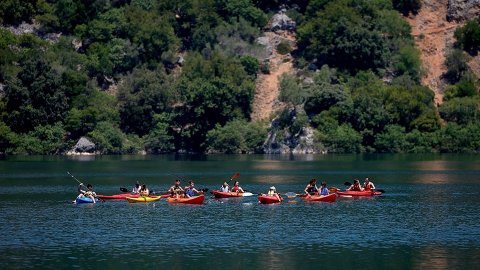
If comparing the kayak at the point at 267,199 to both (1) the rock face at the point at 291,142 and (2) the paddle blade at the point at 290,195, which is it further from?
(1) the rock face at the point at 291,142

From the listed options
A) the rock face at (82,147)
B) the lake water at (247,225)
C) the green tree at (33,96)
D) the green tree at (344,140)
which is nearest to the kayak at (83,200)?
the lake water at (247,225)

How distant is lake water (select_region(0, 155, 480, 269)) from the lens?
226 ft

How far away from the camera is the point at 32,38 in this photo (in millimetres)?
198375

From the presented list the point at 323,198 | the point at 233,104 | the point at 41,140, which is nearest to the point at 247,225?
the point at 323,198

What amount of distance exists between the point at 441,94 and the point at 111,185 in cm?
9231

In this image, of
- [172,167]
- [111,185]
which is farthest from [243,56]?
[111,185]

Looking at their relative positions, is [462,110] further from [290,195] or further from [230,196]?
[230,196]

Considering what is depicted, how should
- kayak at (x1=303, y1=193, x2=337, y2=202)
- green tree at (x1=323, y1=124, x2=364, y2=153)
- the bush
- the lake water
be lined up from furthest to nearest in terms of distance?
green tree at (x1=323, y1=124, x2=364, y2=153)
the bush
kayak at (x1=303, y1=193, x2=337, y2=202)
the lake water

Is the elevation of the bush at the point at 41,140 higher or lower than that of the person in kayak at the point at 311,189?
higher

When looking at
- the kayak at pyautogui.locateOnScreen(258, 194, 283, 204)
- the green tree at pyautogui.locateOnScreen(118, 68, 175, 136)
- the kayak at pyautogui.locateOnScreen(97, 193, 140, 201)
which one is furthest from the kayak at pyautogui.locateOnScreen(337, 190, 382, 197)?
the green tree at pyautogui.locateOnScreen(118, 68, 175, 136)

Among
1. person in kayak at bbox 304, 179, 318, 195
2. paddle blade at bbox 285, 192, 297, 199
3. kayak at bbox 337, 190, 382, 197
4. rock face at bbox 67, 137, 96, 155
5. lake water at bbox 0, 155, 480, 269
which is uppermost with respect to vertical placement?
rock face at bbox 67, 137, 96, 155

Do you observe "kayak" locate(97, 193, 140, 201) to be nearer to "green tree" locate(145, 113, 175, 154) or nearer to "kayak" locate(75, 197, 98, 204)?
"kayak" locate(75, 197, 98, 204)

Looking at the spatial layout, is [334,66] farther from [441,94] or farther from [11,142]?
[11,142]

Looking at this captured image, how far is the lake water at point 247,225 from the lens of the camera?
6900 centimetres
